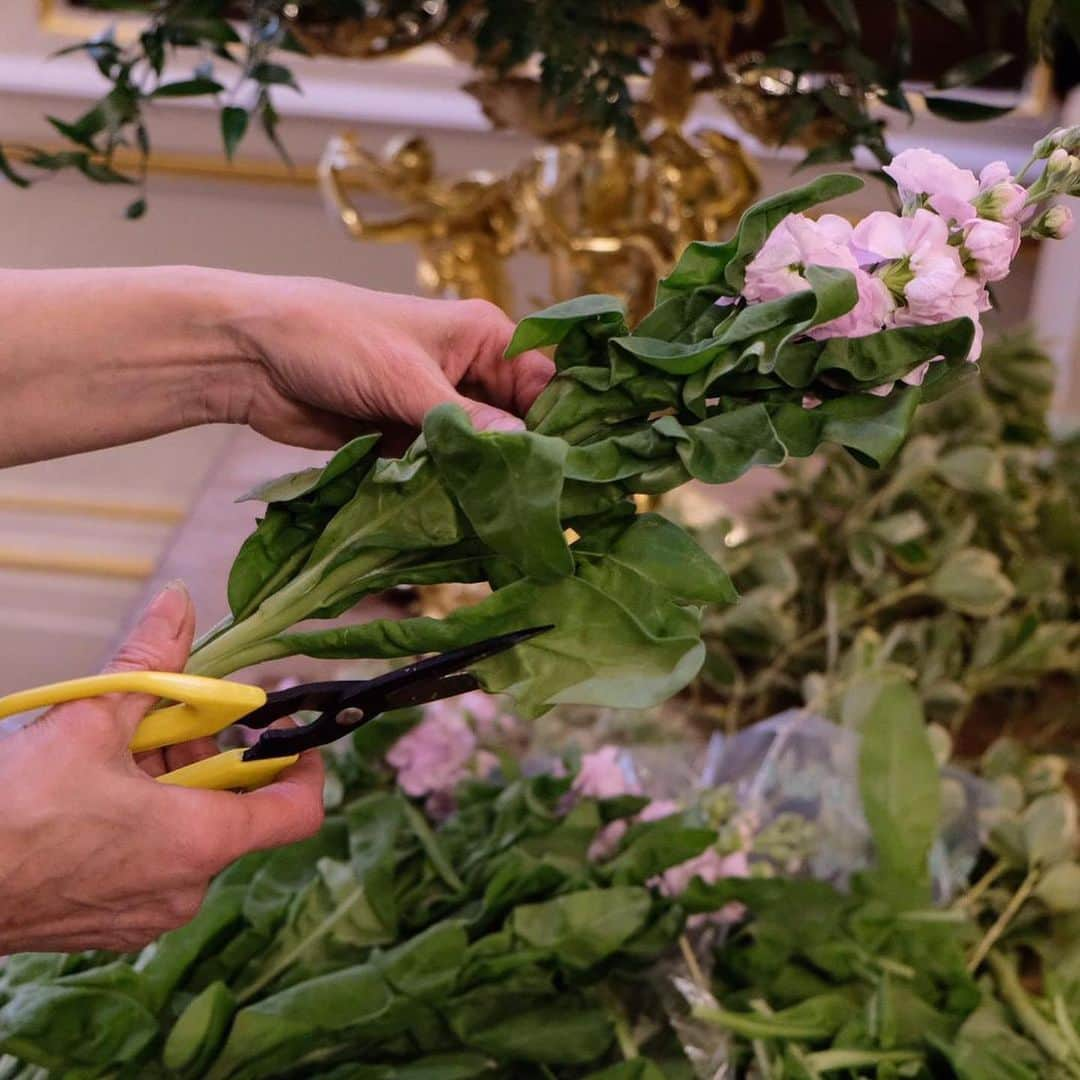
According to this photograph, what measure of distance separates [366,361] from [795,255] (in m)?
0.15

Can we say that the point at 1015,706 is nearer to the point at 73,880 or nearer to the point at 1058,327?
the point at 1058,327

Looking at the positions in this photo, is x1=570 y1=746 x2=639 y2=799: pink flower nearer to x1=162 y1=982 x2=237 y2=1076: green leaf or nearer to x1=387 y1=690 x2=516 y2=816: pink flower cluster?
x1=387 y1=690 x2=516 y2=816: pink flower cluster

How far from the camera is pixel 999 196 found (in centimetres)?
33

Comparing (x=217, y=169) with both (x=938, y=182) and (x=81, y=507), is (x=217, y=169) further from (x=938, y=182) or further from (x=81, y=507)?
(x=938, y=182)

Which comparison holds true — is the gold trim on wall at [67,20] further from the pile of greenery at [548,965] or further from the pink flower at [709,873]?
the pink flower at [709,873]

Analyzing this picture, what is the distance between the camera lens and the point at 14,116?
1307mm

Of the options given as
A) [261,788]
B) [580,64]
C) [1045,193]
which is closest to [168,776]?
[261,788]

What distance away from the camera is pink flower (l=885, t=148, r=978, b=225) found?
1.09ft

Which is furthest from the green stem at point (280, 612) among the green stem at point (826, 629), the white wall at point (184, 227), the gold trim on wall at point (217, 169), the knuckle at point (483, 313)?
the gold trim on wall at point (217, 169)

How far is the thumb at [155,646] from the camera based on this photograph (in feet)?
1.27

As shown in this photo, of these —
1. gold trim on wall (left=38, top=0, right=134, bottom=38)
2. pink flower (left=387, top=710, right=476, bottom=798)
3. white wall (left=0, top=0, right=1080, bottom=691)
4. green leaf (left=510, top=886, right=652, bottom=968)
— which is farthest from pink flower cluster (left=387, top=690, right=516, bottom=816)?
gold trim on wall (left=38, top=0, right=134, bottom=38)

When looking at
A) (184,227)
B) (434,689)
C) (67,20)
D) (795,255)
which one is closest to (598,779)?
(434,689)

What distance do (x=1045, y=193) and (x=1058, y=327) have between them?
0.98m

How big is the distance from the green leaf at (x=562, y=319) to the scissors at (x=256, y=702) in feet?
0.28
